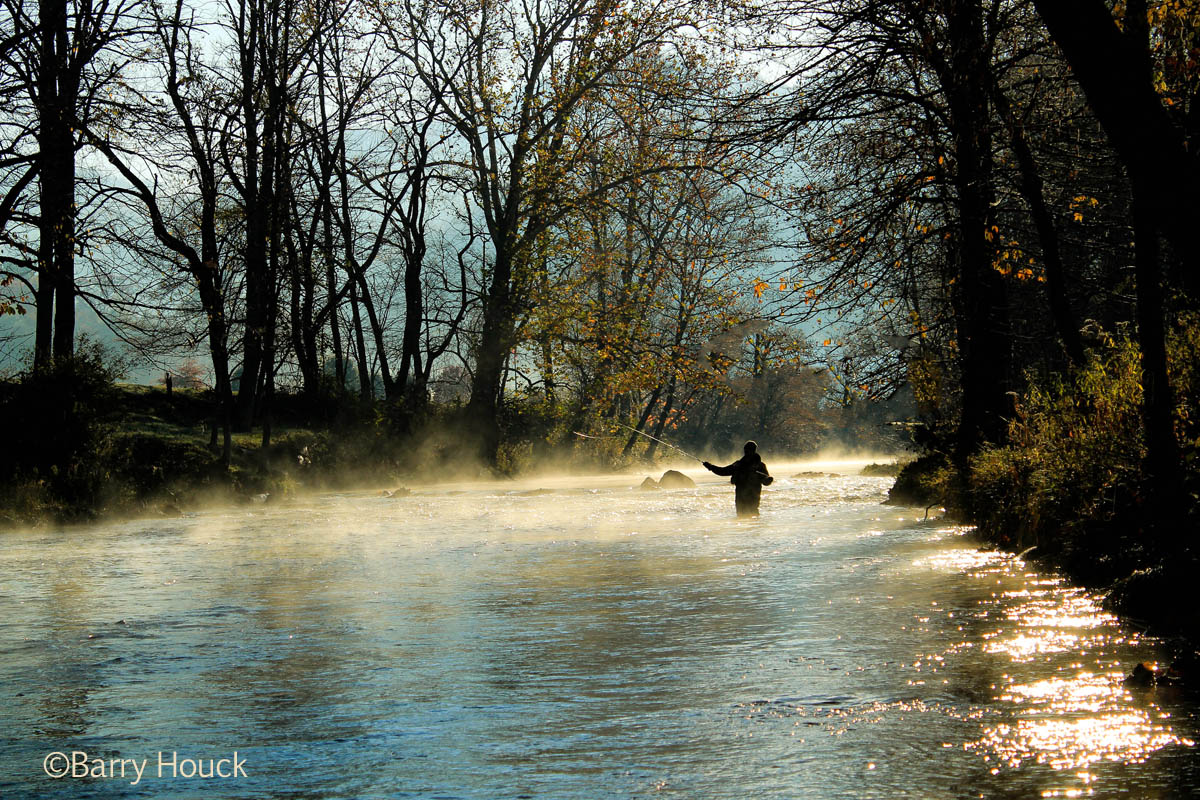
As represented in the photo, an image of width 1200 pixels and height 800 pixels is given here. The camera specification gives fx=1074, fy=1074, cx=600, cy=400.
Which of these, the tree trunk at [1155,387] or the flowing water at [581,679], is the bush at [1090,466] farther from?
the flowing water at [581,679]

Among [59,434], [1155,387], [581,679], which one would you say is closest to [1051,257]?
[1155,387]

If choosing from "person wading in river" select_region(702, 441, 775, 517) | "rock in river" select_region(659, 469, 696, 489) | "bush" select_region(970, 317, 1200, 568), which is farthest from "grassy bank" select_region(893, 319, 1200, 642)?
"rock in river" select_region(659, 469, 696, 489)

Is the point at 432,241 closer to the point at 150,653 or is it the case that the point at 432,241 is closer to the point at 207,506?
the point at 207,506

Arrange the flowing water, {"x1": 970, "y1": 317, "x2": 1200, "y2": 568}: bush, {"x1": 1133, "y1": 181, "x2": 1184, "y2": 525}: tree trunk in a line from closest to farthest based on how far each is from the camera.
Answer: the flowing water, {"x1": 1133, "y1": 181, "x2": 1184, "y2": 525}: tree trunk, {"x1": 970, "y1": 317, "x2": 1200, "y2": 568}: bush

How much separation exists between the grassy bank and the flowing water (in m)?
0.41

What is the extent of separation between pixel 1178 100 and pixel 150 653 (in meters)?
→ 11.3

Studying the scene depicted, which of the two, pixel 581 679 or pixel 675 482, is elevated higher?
pixel 675 482

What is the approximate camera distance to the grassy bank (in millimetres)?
A: 8234

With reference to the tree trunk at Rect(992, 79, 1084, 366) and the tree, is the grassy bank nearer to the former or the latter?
the tree trunk at Rect(992, 79, 1084, 366)

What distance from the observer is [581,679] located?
6.89 meters

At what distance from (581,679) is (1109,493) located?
5.77m

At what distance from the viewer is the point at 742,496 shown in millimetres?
19031

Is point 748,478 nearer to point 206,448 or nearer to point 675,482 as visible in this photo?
point 675,482

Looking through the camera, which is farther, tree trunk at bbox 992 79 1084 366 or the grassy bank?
tree trunk at bbox 992 79 1084 366
